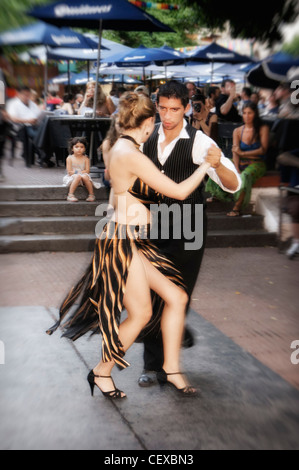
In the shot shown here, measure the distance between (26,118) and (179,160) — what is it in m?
8.88

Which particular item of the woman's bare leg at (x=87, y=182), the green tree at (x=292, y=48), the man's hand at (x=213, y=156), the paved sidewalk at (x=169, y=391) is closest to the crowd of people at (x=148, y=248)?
the man's hand at (x=213, y=156)

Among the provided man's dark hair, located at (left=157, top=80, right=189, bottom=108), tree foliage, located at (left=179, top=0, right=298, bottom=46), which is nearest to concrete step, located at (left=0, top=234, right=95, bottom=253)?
man's dark hair, located at (left=157, top=80, right=189, bottom=108)

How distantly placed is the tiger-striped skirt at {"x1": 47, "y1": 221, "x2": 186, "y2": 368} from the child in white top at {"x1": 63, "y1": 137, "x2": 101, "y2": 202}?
5241mm

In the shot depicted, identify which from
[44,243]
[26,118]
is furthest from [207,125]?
[44,243]

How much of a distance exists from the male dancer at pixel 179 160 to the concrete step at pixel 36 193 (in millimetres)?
5274

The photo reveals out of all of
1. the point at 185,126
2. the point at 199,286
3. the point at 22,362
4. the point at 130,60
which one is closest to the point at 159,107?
the point at 185,126

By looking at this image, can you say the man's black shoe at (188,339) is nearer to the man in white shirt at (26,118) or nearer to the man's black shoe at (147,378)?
the man's black shoe at (147,378)

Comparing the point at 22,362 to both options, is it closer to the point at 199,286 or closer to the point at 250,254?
the point at 199,286

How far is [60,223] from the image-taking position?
8.66m

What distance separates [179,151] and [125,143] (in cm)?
49

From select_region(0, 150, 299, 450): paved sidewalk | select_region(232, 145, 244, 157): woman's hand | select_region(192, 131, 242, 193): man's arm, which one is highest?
select_region(232, 145, 244, 157): woman's hand

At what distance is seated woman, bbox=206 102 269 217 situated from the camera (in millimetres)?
9383

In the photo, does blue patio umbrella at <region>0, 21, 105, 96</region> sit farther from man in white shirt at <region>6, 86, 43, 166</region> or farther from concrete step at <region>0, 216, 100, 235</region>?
concrete step at <region>0, 216, 100, 235</region>

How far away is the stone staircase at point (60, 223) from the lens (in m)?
8.34
